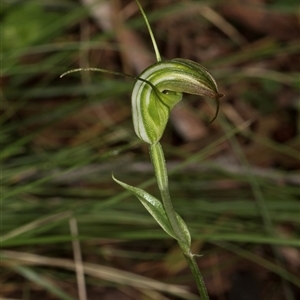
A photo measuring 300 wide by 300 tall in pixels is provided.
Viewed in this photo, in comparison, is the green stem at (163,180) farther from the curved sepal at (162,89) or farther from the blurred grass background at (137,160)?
the blurred grass background at (137,160)

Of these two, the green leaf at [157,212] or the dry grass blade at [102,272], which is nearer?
the green leaf at [157,212]

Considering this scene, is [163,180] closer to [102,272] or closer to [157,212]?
[157,212]

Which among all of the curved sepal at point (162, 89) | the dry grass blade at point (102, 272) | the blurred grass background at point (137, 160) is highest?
the blurred grass background at point (137, 160)

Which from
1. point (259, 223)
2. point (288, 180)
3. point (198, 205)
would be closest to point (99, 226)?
point (198, 205)

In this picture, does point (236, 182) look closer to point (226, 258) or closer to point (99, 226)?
point (226, 258)

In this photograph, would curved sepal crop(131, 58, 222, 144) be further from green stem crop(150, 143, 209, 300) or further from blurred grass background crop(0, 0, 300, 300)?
blurred grass background crop(0, 0, 300, 300)

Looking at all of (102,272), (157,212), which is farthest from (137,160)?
(157,212)

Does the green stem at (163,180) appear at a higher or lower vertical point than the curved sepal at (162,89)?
lower

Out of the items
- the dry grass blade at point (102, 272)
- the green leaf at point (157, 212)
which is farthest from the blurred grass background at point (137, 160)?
the green leaf at point (157, 212)
